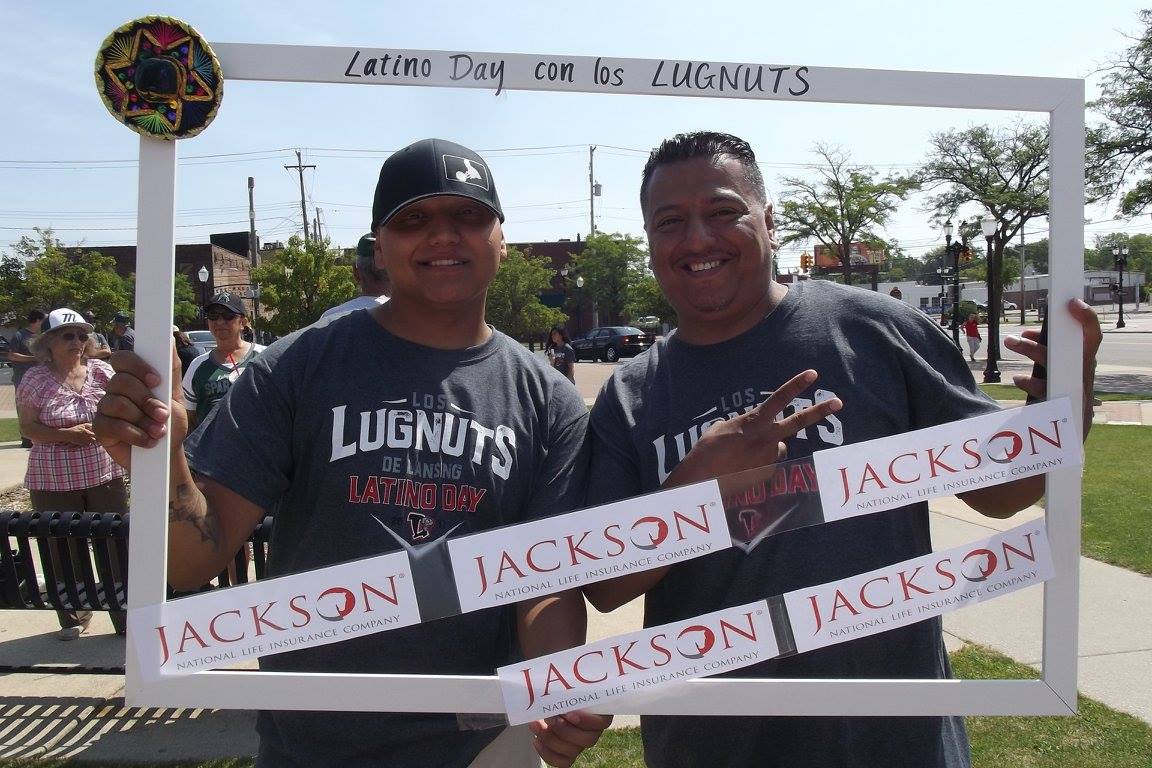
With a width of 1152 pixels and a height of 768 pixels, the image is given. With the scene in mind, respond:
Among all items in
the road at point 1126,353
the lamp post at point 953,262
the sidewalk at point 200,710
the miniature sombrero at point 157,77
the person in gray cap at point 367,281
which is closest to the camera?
the miniature sombrero at point 157,77

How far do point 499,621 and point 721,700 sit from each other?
0.50 metres

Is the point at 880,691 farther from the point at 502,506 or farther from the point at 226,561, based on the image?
the point at 226,561

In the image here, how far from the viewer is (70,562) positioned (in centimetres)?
369

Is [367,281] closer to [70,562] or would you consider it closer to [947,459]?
[70,562]

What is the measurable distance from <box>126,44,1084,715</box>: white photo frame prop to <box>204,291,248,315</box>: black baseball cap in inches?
151

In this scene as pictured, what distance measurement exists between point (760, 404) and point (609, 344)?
1009 inches

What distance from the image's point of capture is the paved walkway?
3.34 metres

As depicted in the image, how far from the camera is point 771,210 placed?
1.89 m

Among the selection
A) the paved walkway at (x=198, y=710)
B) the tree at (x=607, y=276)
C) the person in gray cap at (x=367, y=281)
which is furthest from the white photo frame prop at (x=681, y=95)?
the tree at (x=607, y=276)

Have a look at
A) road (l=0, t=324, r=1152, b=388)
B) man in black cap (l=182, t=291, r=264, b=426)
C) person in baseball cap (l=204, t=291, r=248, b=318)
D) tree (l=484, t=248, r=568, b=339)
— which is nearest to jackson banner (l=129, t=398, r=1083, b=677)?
man in black cap (l=182, t=291, r=264, b=426)

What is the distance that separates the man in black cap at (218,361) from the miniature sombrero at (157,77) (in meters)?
3.32

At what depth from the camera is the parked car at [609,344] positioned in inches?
1045

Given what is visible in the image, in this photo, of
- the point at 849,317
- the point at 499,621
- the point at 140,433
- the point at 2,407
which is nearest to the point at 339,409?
the point at 140,433

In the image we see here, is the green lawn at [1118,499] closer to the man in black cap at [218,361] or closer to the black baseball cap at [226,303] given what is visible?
the man in black cap at [218,361]
